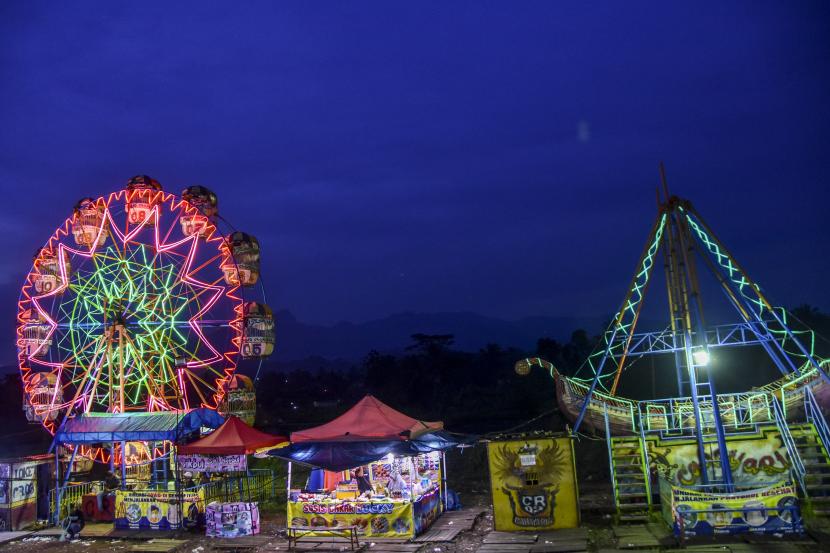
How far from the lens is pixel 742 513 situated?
518 inches

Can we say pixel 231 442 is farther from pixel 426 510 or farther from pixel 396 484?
pixel 426 510

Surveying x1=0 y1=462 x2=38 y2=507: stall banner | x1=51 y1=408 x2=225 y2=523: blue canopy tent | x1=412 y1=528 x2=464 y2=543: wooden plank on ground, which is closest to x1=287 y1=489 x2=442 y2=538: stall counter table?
x1=412 y1=528 x2=464 y2=543: wooden plank on ground

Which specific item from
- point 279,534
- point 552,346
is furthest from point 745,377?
point 279,534

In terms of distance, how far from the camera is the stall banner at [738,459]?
52.1ft

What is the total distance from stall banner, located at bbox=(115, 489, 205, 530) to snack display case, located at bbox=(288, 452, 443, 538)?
9.20 feet

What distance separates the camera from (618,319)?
17.8 meters

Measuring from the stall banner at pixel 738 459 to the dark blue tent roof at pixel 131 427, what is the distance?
11.2 m

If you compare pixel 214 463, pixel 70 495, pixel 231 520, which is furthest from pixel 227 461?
pixel 70 495

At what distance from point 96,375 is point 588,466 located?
16.0 metres

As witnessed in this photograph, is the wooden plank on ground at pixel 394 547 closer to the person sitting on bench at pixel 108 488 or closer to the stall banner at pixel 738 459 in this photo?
the stall banner at pixel 738 459

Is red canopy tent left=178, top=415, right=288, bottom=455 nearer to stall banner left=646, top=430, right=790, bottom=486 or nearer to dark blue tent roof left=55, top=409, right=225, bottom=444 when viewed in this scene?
dark blue tent roof left=55, top=409, right=225, bottom=444

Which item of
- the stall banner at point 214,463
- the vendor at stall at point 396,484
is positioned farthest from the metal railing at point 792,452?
the stall banner at point 214,463

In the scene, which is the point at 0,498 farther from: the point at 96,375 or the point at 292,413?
the point at 292,413

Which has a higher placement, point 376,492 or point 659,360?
point 659,360
